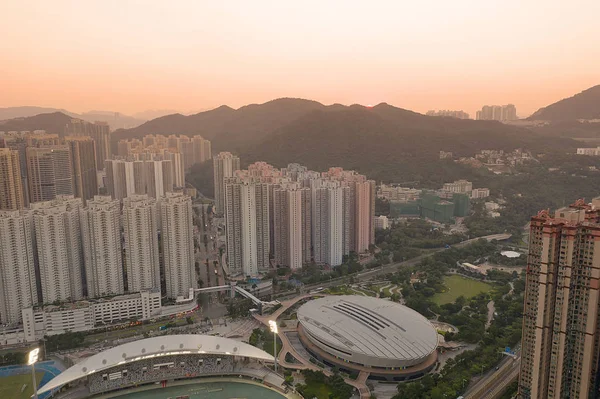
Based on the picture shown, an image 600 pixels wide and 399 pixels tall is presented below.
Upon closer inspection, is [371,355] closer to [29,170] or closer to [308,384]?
[308,384]

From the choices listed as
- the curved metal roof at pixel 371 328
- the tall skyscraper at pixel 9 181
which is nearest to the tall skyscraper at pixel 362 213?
the curved metal roof at pixel 371 328

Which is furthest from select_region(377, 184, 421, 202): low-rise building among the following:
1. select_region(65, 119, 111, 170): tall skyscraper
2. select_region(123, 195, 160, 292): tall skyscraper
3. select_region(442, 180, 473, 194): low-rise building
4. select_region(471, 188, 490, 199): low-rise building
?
select_region(65, 119, 111, 170): tall skyscraper

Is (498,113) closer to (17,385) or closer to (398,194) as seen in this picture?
(398,194)

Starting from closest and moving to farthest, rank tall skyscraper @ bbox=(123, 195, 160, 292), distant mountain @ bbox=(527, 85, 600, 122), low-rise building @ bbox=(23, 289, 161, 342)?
low-rise building @ bbox=(23, 289, 161, 342) → tall skyscraper @ bbox=(123, 195, 160, 292) → distant mountain @ bbox=(527, 85, 600, 122)

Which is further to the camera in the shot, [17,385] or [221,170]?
[221,170]

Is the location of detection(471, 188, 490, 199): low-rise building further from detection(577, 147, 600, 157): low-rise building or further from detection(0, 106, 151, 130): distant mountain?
detection(0, 106, 151, 130): distant mountain

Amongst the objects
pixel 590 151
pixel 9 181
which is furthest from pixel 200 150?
pixel 590 151

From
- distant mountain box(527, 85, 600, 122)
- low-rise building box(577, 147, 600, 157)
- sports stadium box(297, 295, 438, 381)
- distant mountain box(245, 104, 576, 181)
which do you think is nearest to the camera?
sports stadium box(297, 295, 438, 381)

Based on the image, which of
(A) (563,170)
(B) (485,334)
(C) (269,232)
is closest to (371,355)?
(B) (485,334)
